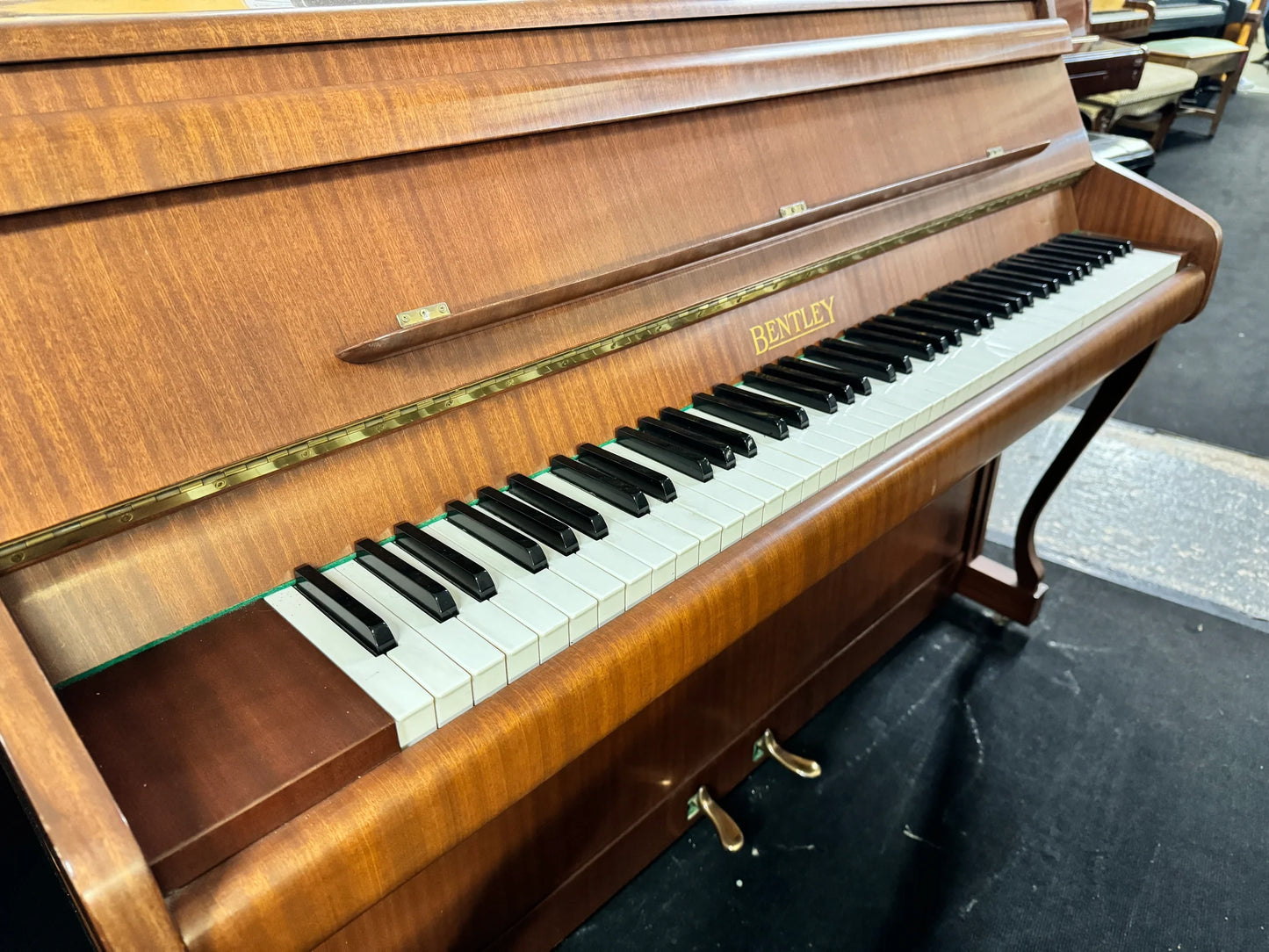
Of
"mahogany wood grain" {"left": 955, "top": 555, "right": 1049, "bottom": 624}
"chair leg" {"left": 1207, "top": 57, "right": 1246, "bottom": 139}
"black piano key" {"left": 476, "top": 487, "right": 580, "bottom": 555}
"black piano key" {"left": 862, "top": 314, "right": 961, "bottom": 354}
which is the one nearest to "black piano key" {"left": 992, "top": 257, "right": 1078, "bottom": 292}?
"black piano key" {"left": 862, "top": 314, "right": 961, "bottom": 354}

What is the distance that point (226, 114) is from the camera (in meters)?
0.76

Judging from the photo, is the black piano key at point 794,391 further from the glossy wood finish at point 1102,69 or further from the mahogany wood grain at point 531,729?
the glossy wood finish at point 1102,69

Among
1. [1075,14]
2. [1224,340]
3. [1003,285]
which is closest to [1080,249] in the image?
[1003,285]

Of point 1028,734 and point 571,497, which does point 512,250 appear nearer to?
point 571,497

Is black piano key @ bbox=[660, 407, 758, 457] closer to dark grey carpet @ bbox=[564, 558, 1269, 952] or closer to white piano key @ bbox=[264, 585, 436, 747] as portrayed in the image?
white piano key @ bbox=[264, 585, 436, 747]

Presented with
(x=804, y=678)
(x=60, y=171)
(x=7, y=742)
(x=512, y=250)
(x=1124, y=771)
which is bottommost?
(x=1124, y=771)

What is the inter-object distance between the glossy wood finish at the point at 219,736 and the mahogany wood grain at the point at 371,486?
4 centimetres

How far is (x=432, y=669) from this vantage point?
0.69m

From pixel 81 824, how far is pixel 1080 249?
1.85 meters

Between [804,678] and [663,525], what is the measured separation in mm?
992

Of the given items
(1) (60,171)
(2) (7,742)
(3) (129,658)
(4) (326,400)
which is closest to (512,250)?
(4) (326,400)

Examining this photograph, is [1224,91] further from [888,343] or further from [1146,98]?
[888,343]

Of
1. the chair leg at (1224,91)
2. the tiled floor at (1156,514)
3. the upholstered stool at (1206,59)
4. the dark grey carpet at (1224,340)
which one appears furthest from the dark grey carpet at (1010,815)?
the chair leg at (1224,91)

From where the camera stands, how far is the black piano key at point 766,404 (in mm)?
1088
